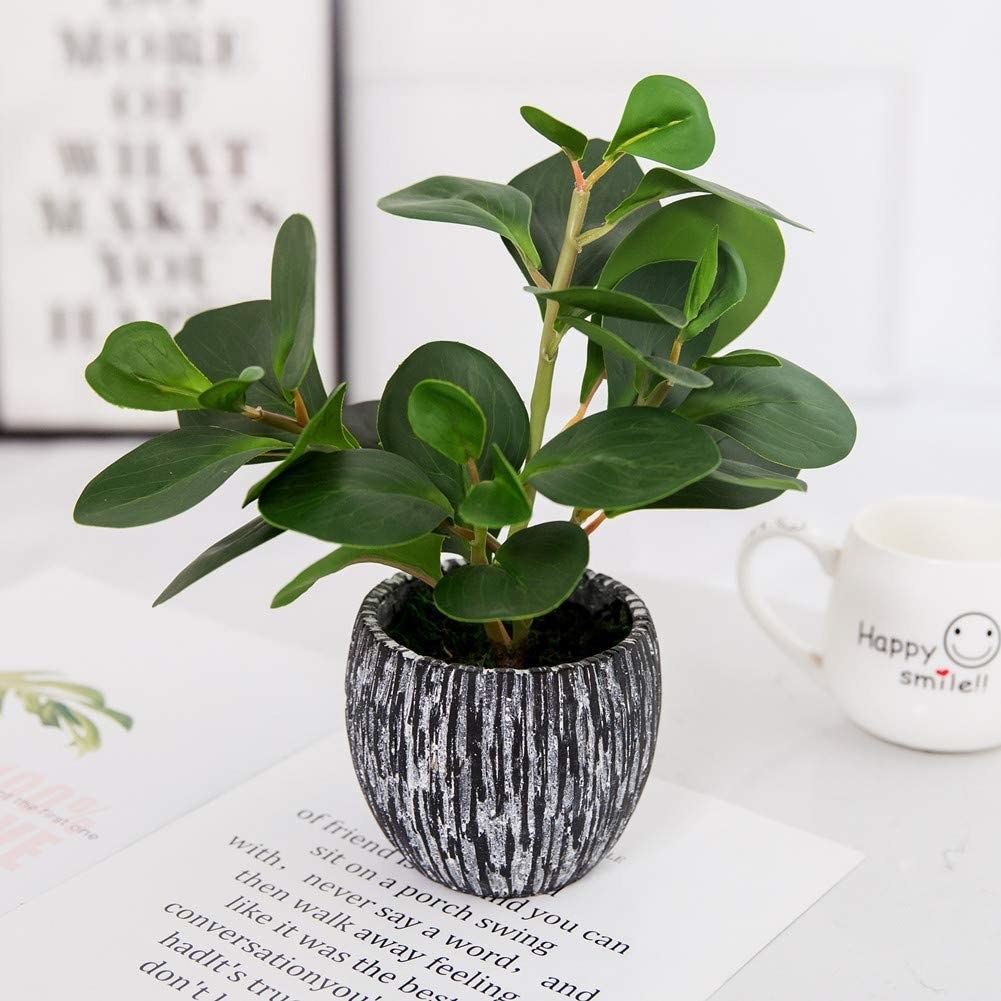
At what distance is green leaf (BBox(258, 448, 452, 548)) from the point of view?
40cm

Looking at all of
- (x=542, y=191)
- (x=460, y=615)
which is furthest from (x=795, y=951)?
(x=542, y=191)

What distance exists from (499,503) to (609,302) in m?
0.07

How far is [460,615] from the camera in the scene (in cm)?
40

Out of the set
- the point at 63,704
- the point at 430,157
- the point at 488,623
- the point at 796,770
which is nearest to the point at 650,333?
the point at 488,623

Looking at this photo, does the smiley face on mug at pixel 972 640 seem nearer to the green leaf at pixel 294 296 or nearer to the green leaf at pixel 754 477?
the green leaf at pixel 754 477

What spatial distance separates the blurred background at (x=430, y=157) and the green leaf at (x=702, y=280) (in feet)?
3.00

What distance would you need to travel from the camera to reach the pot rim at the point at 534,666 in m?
0.46

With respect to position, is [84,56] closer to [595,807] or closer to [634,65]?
[634,65]

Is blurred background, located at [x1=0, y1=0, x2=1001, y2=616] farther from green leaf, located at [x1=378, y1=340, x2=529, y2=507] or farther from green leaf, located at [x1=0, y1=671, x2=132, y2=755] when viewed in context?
green leaf, located at [x1=378, y1=340, x2=529, y2=507]

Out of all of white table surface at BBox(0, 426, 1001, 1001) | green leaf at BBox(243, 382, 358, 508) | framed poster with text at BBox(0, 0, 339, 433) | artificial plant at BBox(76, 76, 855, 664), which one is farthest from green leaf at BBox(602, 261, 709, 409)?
framed poster with text at BBox(0, 0, 339, 433)

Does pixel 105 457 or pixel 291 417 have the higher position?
pixel 291 417

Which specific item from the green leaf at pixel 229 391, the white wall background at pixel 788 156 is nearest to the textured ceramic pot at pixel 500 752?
the green leaf at pixel 229 391

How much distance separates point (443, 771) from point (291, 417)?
137mm

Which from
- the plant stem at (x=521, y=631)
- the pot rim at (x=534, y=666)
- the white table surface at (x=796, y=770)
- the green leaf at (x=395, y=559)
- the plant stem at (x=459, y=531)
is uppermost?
the plant stem at (x=459, y=531)
